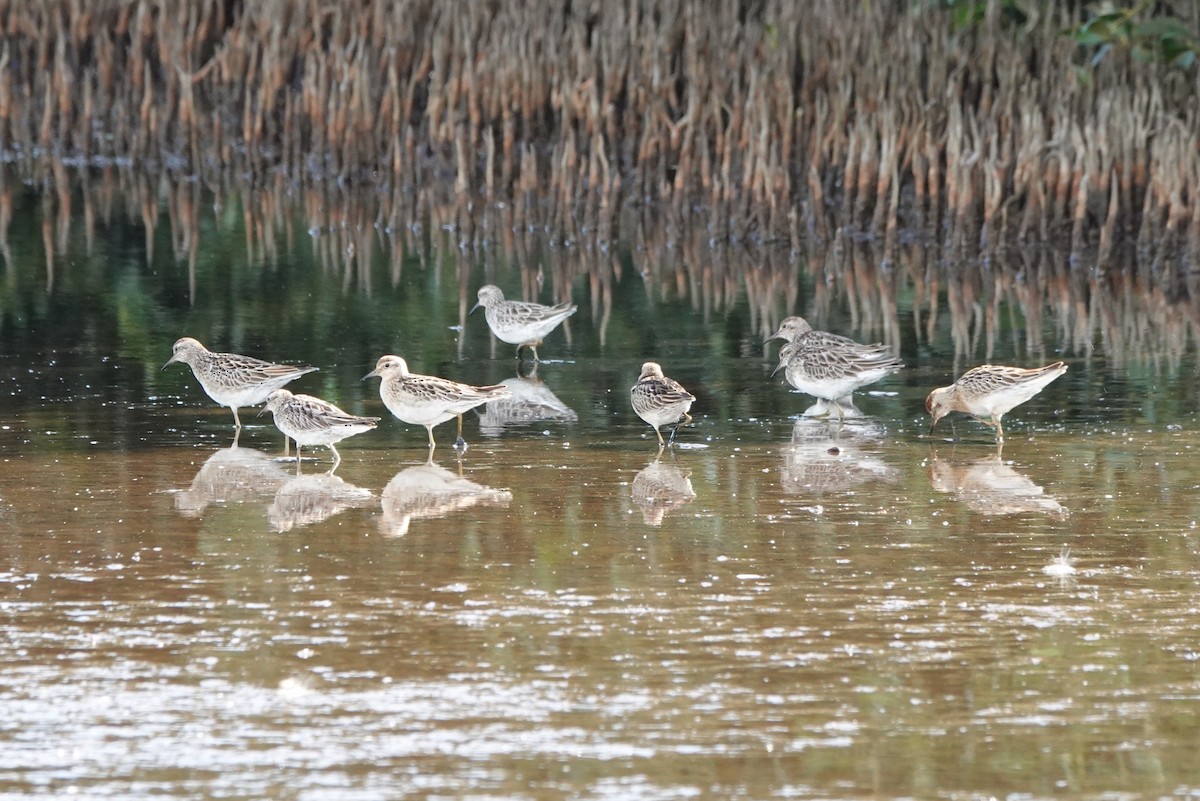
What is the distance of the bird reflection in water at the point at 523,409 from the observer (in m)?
11.1

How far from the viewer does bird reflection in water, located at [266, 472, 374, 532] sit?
8.52 metres

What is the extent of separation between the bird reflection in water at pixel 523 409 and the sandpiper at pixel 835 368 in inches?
52.1

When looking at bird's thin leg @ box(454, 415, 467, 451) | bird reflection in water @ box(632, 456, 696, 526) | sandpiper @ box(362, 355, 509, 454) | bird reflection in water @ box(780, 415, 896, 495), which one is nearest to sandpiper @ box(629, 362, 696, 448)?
bird reflection in water @ box(632, 456, 696, 526)

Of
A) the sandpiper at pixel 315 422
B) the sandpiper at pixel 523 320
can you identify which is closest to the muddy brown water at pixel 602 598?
the sandpiper at pixel 315 422

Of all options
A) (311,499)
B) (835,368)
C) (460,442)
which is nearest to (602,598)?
(311,499)

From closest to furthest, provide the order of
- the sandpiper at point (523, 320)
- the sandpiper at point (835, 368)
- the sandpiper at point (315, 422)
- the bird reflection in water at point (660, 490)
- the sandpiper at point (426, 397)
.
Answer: the bird reflection in water at point (660, 490) → the sandpiper at point (315, 422) → the sandpiper at point (426, 397) → the sandpiper at point (835, 368) → the sandpiper at point (523, 320)

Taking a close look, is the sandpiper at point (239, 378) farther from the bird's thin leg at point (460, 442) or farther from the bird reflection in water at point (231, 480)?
the bird's thin leg at point (460, 442)

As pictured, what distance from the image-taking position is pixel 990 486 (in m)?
9.34

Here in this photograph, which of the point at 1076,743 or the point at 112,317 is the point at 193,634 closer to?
the point at 1076,743

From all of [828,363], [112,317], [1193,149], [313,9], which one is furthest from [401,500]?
[313,9]

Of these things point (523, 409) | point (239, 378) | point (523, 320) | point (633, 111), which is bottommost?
point (523, 409)

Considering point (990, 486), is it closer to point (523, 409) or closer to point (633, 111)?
point (523, 409)

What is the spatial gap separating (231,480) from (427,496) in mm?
1023

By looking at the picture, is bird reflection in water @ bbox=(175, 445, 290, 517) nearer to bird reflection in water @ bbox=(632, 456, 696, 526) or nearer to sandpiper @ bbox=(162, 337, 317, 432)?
sandpiper @ bbox=(162, 337, 317, 432)
